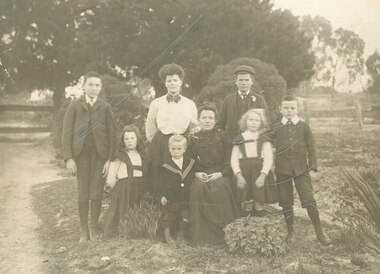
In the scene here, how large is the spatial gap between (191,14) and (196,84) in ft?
3.42

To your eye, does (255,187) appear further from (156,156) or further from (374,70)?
(374,70)

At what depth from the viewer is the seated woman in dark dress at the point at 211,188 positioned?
12.6 ft

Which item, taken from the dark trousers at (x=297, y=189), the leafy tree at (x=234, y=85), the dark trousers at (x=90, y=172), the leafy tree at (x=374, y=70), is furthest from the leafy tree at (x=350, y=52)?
the dark trousers at (x=90, y=172)

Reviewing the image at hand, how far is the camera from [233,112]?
412cm

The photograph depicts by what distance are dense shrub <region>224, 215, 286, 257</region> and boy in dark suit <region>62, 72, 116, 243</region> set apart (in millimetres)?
1334

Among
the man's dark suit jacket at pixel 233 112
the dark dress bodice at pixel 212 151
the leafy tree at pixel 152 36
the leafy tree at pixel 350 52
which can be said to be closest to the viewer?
the dark dress bodice at pixel 212 151

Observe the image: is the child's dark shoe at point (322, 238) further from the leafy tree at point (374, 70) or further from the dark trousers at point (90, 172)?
the dark trousers at point (90, 172)

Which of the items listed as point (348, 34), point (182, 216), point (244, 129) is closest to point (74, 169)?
point (182, 216)

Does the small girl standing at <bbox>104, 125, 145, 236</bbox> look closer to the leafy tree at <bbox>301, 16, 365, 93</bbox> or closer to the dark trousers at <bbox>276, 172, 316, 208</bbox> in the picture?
the dark trousers at <bbox>276, 172, 316, 208</bbox>

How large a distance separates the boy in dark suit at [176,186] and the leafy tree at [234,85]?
1437 mm

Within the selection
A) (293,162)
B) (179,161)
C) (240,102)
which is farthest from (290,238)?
(240,102)

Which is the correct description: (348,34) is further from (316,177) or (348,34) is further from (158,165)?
(158,165)

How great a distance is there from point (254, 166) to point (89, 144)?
1545 mm

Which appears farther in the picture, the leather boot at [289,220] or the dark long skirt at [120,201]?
the dark long skirt at [120,201]
